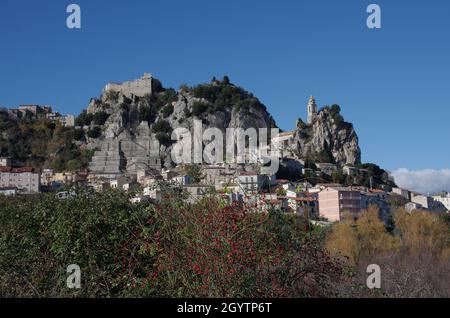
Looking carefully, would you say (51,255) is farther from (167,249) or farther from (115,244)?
(167,249)

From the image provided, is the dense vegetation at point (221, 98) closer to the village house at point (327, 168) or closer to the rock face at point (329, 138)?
the rock face at point (329, 138)

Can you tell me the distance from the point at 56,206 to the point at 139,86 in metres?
75.5

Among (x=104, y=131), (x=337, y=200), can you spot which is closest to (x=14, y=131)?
(x=104, y=131)

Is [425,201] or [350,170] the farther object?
[350,170]

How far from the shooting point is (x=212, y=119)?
73562 mm

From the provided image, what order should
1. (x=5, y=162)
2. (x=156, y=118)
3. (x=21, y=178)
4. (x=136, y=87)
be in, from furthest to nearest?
1. (x=136, y=87)
2. (x=156, y=118)
3. (x=5, y=162)
4. (x=21, y=178)

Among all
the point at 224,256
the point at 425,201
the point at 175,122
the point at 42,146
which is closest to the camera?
the point at 224,256

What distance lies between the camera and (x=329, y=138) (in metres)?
77.0

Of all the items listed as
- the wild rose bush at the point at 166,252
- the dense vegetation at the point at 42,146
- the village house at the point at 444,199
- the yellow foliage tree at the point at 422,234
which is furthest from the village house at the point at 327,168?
the wild rose bush at the point at 166,252

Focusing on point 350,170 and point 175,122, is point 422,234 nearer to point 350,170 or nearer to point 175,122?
point 350,170

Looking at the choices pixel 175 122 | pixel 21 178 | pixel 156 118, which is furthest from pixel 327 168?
pixel 21 178

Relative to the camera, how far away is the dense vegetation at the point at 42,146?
231ft

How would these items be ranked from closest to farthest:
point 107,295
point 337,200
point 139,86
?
point 107,295 < point 337,200 < point 139,86

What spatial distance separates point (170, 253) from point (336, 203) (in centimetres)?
4572
